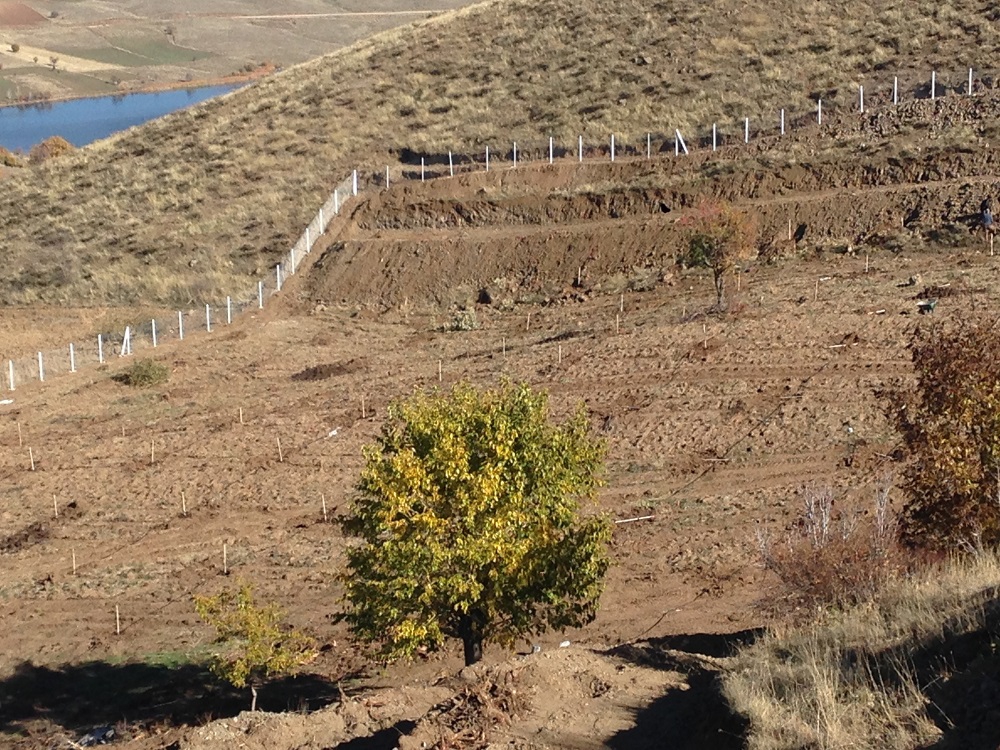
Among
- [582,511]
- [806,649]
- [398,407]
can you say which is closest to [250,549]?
[582,511]

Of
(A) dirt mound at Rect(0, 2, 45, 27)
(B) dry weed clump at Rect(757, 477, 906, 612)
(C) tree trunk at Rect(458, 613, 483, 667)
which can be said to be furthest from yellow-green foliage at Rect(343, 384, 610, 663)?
(A) dirt mound at Rect(0, 2, 45, 27)

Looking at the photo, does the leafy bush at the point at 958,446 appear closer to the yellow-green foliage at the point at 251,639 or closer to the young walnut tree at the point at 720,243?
the yellow-green foliage at the point at 251,639

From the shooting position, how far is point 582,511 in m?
26.8

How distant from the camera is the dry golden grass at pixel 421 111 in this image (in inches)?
2163

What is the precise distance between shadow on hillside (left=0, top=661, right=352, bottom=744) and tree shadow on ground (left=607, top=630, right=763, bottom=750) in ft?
24.9

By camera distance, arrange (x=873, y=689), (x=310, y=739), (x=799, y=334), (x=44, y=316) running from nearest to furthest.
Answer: (x=873, y=689) < (x=310, y=739) < (x=799, y=334) < (x=44, y=316)

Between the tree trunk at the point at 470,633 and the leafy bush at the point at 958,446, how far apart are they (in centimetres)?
593

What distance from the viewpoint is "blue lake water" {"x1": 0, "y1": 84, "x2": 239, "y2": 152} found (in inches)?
4665

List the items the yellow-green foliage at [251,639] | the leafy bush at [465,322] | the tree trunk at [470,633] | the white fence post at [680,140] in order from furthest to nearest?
the white fence post at [680,140] → the leafy bush at [465,322] → the yellow-green foliage at [251,639] → the tree trunk at [470,633]

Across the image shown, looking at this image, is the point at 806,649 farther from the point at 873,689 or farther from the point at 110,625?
the point at 110,625

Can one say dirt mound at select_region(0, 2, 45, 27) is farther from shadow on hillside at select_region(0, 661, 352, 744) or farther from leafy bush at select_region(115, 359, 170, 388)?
shadow on hillside at select_region(0, 661, 352, 744)

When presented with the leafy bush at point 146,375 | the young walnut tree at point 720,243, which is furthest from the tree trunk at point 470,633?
the leafy bush at point 146,375

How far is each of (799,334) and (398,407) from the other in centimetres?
1761

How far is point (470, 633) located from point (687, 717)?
266 inches
